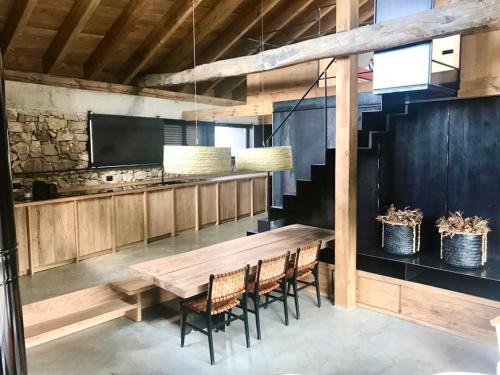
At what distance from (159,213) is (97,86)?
224cm

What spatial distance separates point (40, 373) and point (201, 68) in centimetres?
415

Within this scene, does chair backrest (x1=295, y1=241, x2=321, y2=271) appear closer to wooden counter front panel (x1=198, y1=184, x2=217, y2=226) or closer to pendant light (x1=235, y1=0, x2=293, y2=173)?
pendant light (x1=235, y1=0, x2=293, y2=173)

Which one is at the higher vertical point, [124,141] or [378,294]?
[124,141]

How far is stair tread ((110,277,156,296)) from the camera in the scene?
396 cm


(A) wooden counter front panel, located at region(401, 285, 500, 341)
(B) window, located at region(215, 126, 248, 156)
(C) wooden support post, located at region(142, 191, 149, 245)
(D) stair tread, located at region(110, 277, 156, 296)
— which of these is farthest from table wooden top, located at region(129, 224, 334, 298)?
(B) window, located at region(215, 126, 248, 156)

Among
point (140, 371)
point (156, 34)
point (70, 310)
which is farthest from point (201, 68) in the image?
point (140, 371)

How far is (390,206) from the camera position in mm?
4770

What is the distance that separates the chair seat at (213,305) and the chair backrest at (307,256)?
0.82 m

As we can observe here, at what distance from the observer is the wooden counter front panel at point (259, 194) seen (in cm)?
862

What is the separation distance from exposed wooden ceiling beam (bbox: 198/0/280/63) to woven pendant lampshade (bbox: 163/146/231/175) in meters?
3.81

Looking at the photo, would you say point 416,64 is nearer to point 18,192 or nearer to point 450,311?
point 450,311

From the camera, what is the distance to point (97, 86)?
251 inches

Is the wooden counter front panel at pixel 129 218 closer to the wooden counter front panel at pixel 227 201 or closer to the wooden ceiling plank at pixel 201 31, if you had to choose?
the wooden counter front panel at pixel 227 201

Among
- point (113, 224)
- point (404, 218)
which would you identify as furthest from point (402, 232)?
point (113, 224)
